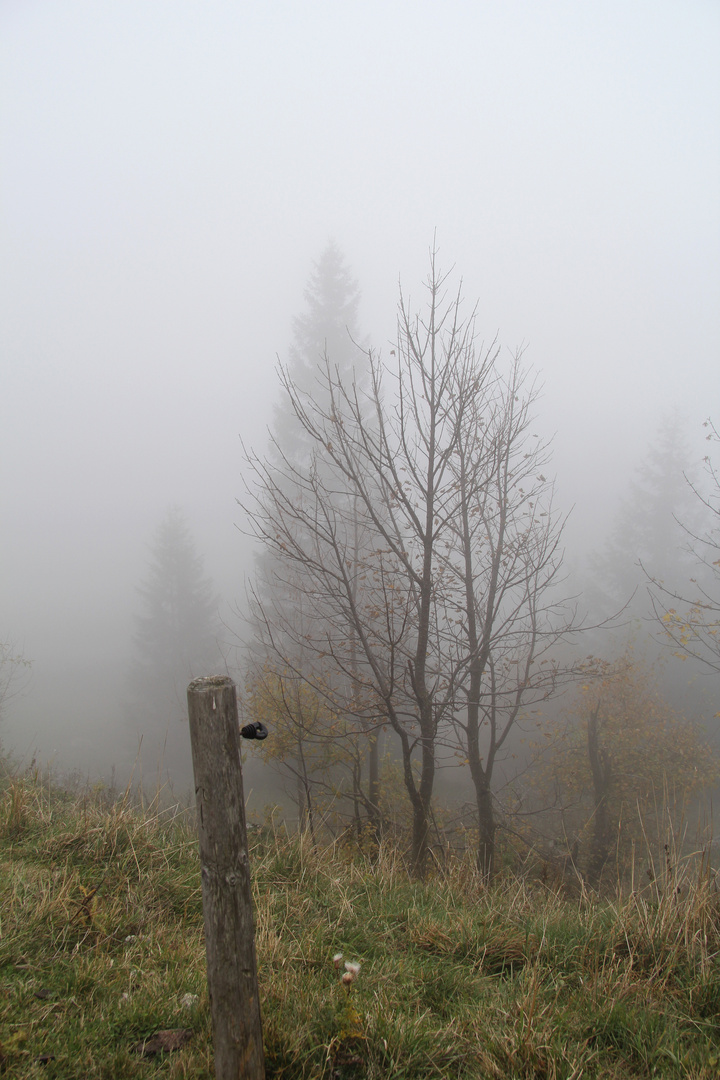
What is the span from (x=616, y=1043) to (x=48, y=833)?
12.3 ft

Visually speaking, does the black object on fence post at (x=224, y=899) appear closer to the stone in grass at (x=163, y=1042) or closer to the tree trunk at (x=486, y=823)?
the stone in grass at (x=163, y=1042)

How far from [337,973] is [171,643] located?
34152mm

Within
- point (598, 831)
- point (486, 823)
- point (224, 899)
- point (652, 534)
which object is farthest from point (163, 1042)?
point (652, 534)

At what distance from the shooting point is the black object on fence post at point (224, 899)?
1.82 m

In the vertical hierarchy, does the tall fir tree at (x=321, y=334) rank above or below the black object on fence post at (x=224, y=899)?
above

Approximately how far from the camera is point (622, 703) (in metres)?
22.9

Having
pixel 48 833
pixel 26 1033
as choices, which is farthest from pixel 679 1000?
pixel 48 833

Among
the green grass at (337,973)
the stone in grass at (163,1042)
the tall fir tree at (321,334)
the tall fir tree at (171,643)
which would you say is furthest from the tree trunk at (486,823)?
the tall fir tree at (171,643)

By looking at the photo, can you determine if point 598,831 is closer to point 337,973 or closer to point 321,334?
point 337,973

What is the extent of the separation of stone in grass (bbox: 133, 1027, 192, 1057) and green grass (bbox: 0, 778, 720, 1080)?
4 cm

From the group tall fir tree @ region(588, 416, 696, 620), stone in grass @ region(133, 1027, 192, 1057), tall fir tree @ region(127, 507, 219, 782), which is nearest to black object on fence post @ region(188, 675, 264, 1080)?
stone in grass @ region(133, 1027, 192, 1057)

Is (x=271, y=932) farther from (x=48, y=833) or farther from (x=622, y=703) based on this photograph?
(x=622, y=703)

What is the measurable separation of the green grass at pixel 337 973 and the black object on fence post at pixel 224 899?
10.6 inches

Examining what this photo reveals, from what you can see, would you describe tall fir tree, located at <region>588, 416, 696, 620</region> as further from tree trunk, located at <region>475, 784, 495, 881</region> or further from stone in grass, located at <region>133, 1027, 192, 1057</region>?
stone in grass, located at <region>133, 1027, 192, 1057</region>
